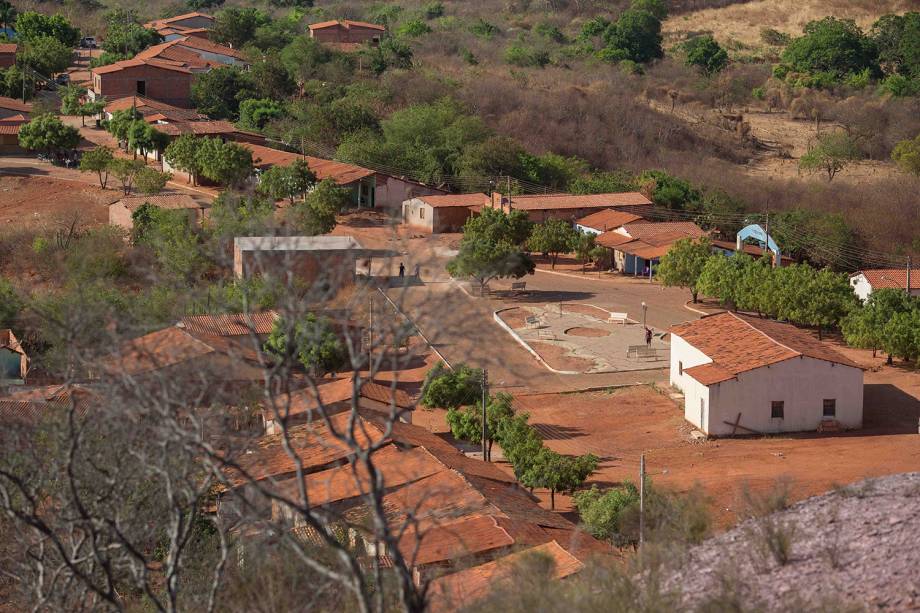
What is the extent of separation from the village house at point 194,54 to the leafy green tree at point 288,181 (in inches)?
762

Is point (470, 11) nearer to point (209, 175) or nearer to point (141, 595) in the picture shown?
point (209, 175)

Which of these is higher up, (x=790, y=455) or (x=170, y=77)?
(x=170, y=77)

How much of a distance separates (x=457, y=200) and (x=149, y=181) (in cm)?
1169

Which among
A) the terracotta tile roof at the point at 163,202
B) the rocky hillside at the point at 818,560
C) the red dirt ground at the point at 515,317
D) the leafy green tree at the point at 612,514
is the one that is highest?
the rocky hillside at the point at 818,560

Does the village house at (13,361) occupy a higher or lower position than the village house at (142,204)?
lower

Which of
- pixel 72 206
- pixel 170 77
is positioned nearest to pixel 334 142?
pixel 170 77

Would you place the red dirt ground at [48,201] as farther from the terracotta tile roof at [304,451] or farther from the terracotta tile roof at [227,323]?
the terracotta tile roof at [304,451]

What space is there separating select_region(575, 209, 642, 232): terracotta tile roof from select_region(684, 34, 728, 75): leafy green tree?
3587 cm

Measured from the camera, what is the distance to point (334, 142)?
61.9m

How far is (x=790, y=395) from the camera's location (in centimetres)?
3059

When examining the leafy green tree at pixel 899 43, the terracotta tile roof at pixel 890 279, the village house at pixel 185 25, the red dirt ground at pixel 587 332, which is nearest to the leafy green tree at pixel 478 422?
the red dirt ground at pixel 587 332

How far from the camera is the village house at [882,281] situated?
41.1 meters

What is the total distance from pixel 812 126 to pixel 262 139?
3222 cm

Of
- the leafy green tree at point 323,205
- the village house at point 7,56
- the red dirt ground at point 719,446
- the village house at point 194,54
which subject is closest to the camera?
the red dirt ground at point 719,446
